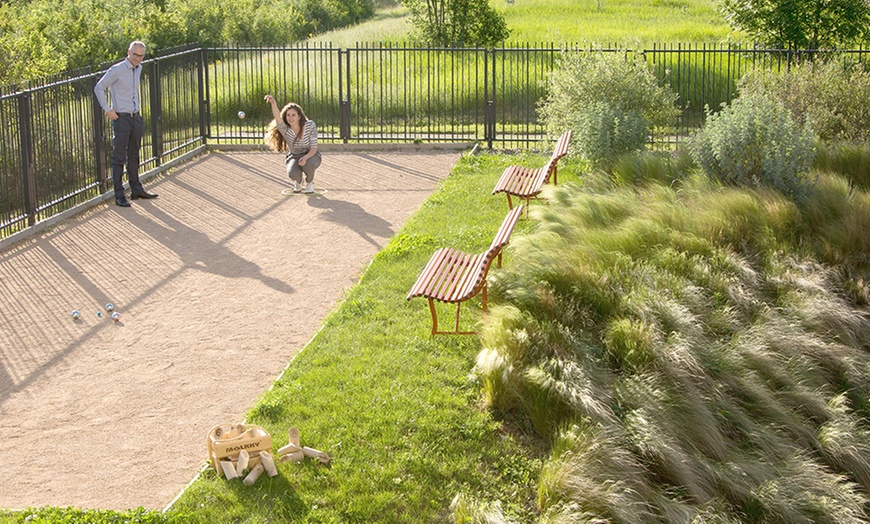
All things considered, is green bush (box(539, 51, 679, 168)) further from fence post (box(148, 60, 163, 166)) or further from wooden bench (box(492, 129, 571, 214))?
fence post (box(148, 60, 163, 166))

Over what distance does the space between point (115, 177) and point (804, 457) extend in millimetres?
9685

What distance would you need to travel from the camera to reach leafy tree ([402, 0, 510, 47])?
89.3 ft

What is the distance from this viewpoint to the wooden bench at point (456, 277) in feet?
30.6

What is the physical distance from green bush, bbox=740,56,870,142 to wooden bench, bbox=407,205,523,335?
715 centimetres

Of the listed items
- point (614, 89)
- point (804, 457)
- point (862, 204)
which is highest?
point (614, 89)

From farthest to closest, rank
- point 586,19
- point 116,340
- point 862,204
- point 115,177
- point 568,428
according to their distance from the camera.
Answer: point 586,19, point 115,177, point 862,204, point 116,340, point 568,428

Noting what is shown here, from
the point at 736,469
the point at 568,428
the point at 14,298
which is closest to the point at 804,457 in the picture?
the point at 736,469

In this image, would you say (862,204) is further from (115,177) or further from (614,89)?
(115,177)

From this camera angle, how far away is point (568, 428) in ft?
26.6

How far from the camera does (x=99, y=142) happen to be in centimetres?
1520

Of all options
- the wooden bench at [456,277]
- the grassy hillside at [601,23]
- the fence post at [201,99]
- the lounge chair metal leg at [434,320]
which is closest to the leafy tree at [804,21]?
the grassy hillside at [601,23]

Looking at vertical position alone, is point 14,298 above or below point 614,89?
below

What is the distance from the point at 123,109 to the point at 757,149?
7861 mm

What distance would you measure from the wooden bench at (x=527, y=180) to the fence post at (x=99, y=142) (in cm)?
550
